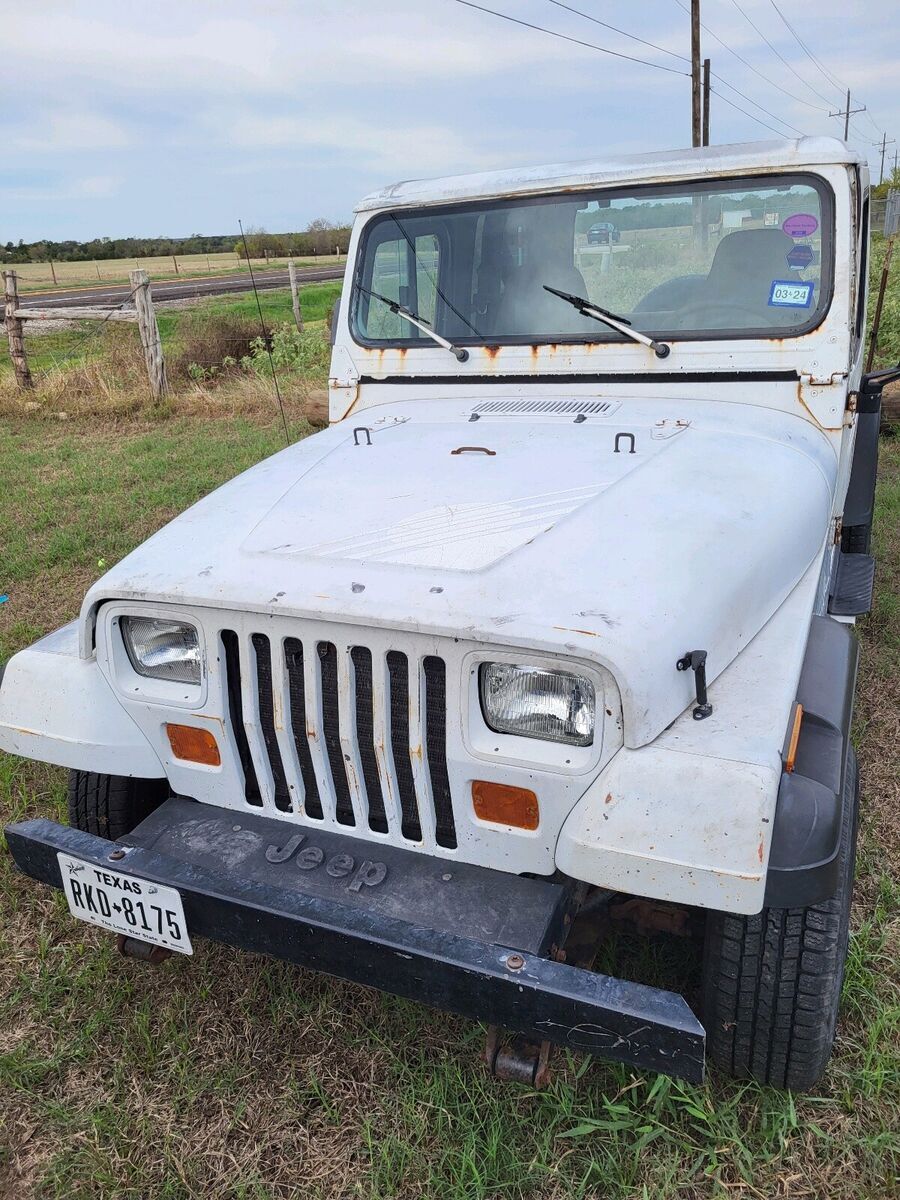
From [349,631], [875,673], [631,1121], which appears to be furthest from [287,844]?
[875,673]

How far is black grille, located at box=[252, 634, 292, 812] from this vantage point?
2.03m

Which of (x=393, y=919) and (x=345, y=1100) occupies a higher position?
(x=393, y=919)

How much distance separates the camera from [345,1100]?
7.17 feet

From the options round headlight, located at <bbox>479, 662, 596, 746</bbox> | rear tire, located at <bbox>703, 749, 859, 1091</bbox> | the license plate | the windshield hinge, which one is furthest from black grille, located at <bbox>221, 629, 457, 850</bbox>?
the windshield hinge

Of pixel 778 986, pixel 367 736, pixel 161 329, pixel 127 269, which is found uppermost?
pixel 127 269

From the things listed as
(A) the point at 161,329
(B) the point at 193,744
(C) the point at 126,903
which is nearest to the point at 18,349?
(A) the point at 161,329

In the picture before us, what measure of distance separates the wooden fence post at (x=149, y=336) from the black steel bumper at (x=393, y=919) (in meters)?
9.30

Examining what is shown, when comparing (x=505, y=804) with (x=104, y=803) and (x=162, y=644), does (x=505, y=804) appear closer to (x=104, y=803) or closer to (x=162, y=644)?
(x=162, y=644)

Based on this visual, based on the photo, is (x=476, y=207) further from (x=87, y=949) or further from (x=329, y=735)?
(x=87, y=949)

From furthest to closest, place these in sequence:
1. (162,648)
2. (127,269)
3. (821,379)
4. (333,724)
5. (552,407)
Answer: (127,269)
(552,407)
(821,379)
(162,648)
(333,724)

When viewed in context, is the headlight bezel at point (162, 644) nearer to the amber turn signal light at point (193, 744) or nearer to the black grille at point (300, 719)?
the amber turn signal light at point (193, 744)

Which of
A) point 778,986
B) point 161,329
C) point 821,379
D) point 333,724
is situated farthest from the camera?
point 161,329

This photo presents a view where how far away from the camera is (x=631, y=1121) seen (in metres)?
2.05

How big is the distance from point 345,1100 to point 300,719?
94 centimetres
